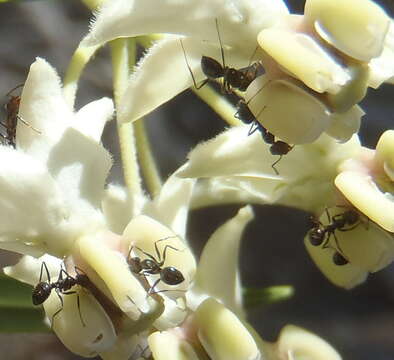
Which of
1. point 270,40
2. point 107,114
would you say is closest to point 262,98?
point 270,40

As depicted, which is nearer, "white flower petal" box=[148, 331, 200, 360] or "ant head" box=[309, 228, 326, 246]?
"white flower petal" box=[148, 331, 200, 360]

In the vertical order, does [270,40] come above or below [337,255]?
above

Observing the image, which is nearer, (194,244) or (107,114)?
(107,114)

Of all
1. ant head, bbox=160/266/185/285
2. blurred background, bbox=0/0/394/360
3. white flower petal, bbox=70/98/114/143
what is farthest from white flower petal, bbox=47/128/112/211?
blurred background, bbox=0/0/394/360

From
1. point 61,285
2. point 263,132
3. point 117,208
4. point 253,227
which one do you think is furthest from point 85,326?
point 253,227

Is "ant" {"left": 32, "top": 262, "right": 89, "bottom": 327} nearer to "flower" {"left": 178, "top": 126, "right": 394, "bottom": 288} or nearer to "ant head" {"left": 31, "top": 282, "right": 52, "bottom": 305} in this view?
"ant head" {"left": 31, "top": 282, "right": 52, "bottom": 305}

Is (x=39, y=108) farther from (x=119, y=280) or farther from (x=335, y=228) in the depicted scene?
(x=335, y=228)

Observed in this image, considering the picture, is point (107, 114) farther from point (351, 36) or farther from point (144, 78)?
point (351, 36)

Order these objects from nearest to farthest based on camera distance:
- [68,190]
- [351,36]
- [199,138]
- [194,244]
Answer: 1. [351,36]
2. [68,190]
3. [194,244]
4. [199,138]
